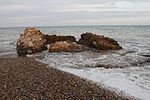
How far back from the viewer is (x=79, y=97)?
31.5ft

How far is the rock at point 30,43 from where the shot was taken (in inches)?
1003

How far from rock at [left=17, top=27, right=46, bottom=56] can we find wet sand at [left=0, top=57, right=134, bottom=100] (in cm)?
1184

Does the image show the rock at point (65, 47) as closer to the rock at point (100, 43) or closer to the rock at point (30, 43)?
the rock at point (30, 43)

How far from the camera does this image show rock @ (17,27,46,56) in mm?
25484

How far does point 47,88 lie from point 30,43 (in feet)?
51.0

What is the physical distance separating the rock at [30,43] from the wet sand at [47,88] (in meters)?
11.8

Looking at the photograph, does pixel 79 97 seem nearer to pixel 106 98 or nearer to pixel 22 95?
pixel 106 98

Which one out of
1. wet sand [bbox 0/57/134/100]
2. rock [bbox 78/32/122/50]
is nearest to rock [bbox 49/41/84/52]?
rock [bbox 78/32/122/50]

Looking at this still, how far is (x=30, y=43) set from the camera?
84.5ft

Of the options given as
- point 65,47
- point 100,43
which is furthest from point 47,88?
point 100,43

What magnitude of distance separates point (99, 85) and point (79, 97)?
2.42m

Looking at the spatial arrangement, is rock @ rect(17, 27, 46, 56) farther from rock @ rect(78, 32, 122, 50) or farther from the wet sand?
the wet sand

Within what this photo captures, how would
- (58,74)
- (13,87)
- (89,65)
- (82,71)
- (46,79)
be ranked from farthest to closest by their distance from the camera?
(89,65), (82,71), (58,74), (46,79), (13,87)

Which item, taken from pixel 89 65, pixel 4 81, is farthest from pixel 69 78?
pixel 89 65
